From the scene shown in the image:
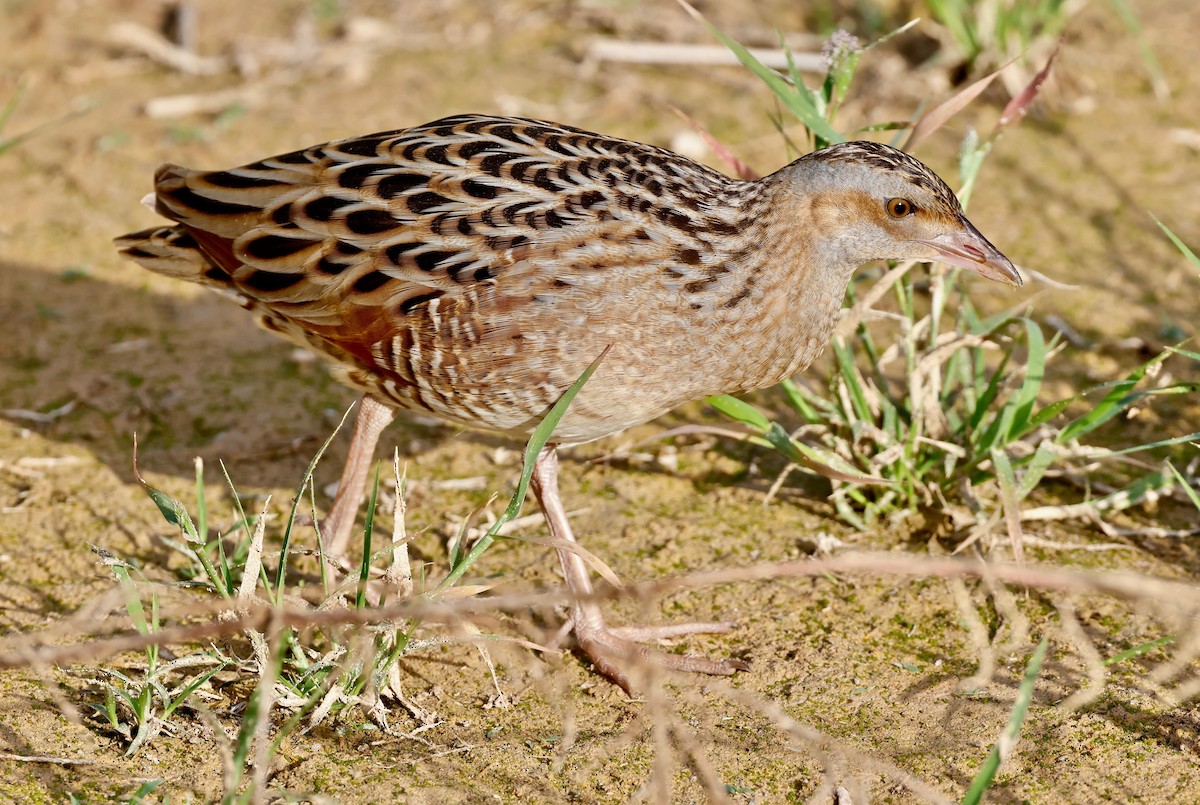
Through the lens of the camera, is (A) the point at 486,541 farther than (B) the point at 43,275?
No

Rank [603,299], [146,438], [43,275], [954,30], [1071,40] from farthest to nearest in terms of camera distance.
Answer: [1071,40] → [954,30] → [43,275] → [146,438] → [603,299]

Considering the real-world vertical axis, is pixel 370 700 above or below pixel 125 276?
below

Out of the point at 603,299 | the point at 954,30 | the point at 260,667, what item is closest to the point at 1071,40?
the point at 954,30

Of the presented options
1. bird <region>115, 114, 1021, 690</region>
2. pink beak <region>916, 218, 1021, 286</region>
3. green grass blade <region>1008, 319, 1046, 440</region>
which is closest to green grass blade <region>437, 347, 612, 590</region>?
bird <region>115, 114, 1021, 690</region>

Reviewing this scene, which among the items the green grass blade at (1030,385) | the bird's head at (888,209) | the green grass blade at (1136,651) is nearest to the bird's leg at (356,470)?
the bird's head at (888,209)

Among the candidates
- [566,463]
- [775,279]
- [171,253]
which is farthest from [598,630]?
[171,253]

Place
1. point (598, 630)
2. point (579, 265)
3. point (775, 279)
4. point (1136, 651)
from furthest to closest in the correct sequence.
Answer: point (598, 630)
point (775, 279)
point (579, 265)
point (1136, 651)

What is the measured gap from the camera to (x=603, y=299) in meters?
3.87

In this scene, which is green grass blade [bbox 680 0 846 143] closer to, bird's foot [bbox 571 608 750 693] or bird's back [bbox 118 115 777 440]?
bird's back [bbox 118 115 777 440]

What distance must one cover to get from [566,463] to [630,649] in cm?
143

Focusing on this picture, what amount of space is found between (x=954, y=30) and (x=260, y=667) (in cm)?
538

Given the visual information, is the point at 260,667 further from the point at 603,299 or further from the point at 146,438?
the point at 146,438

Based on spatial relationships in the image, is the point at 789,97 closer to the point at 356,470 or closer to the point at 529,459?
the point at 529,459

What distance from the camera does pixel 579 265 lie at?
389cm
